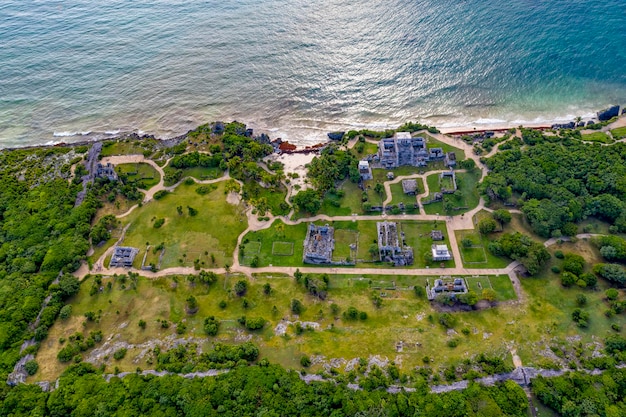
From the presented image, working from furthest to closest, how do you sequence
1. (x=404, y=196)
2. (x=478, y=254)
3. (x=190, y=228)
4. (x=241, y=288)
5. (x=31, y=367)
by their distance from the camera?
(x=404, y=196) → (x=190, y=228) → (x=478, y=254) → (x=241, y=288) → (x=31, y=367)

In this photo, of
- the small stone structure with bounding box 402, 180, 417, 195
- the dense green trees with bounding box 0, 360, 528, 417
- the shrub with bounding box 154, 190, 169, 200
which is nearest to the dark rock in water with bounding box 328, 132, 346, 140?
the small stone structure with bounding box 402, 180, 417, 195

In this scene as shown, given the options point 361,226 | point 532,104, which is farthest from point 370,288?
point 532,104

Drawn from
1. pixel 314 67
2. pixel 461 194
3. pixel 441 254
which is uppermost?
pixel 314 67

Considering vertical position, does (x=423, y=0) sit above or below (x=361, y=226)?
above

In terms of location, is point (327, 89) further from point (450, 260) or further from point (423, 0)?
point (450, 260)

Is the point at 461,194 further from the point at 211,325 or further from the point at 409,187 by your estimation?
the point at 211,325

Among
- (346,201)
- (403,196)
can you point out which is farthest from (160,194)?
(403,196)
